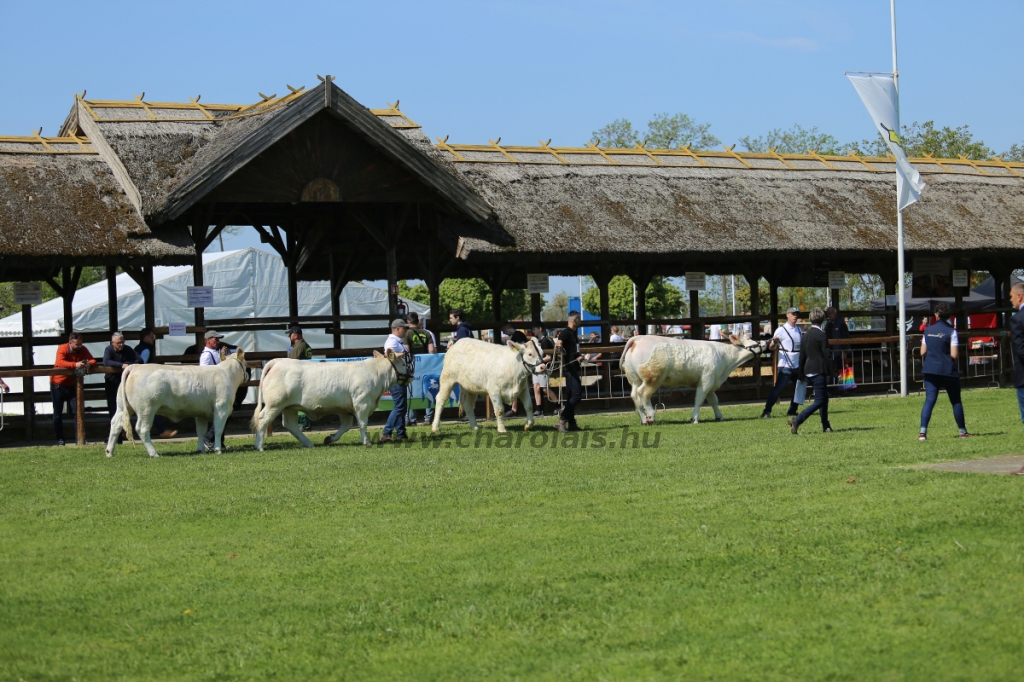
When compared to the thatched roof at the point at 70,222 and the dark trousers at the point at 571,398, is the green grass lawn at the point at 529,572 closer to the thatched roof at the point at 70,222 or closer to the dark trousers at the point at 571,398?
the dark trousers at the point at 571,398

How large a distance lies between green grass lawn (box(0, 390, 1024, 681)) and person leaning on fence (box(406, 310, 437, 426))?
21.9 ft

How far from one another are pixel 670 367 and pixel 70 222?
35.9ft

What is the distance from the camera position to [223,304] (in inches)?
1407

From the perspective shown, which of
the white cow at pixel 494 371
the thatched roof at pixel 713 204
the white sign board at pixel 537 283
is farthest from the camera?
the white sign board at pixel 537 283

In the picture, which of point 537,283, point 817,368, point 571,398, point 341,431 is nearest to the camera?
point 817,368

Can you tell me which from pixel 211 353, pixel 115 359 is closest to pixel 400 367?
pixel 211 353

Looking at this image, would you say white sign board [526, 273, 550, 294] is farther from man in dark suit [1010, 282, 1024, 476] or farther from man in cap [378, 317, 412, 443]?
man in dark suit [1010, 282, 1024, 476]

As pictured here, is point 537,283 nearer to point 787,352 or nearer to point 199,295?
point 787,352

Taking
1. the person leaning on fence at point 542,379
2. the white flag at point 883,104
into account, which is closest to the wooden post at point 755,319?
the white flag at point 883,104

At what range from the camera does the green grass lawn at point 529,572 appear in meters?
Answer: 6.06

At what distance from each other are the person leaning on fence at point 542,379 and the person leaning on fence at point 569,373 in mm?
268

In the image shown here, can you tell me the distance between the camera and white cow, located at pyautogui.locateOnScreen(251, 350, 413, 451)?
53.4ft

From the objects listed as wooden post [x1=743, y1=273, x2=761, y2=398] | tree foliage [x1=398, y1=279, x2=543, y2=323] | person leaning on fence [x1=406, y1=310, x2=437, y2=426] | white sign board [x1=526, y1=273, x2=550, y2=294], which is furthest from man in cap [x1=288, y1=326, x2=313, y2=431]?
tree foliage [x1=398, y1=279, x2=543, y2=323]

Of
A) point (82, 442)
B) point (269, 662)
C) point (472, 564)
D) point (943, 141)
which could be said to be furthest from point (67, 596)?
point (943, 141)
